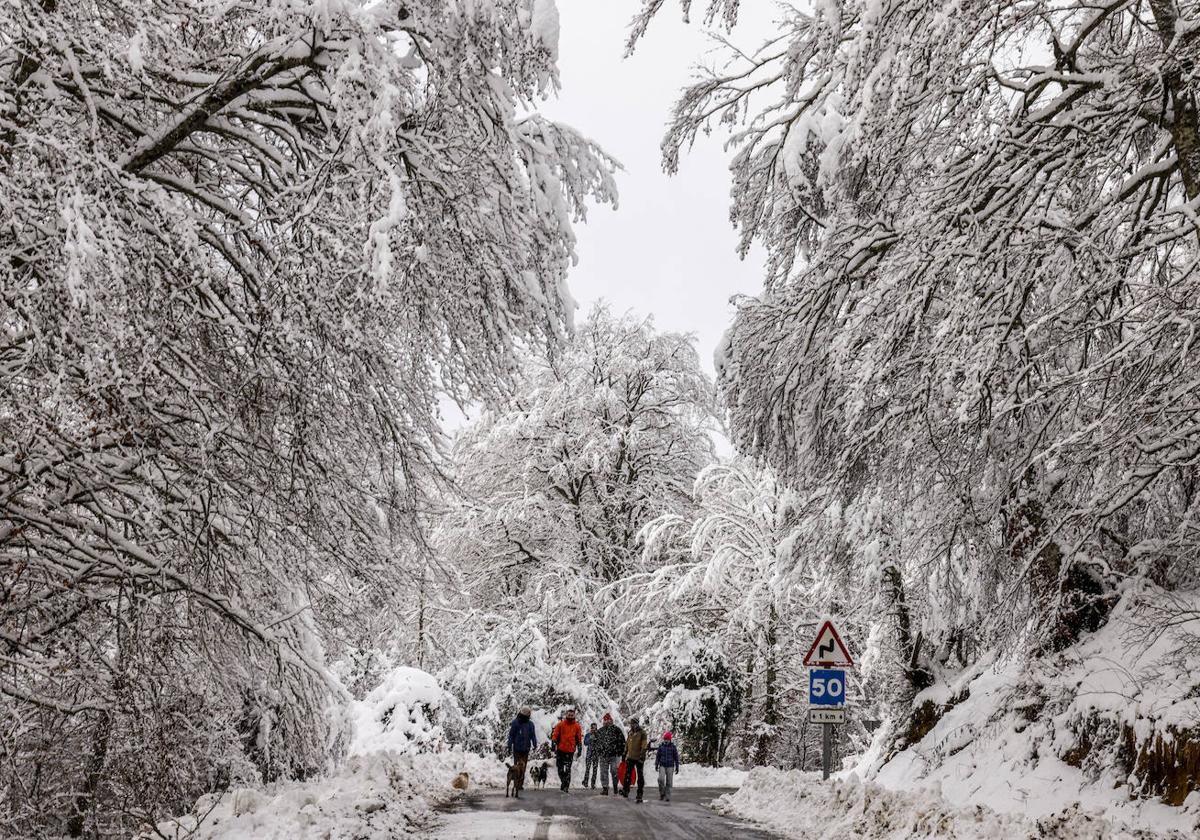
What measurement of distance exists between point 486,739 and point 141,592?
1973 centimetres

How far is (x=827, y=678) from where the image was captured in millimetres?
13695

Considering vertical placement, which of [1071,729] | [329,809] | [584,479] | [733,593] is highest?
[584,479]

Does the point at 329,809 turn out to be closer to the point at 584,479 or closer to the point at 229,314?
the point at 229,314

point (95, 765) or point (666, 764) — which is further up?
point (95, 765)

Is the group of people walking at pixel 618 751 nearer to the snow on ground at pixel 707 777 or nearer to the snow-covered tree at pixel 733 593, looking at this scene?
the snow-covered tree at pixel 733 593

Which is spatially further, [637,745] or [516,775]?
[637,745]

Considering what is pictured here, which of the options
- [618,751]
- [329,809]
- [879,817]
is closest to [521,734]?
[618,751]

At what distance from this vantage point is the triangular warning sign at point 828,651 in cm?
1362

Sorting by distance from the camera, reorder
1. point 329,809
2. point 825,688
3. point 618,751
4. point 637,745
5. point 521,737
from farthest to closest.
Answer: point 618,751
point 637,745
point 521,737
point 825,688
point 329,809

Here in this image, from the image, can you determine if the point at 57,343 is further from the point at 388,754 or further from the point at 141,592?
the point at 388,754

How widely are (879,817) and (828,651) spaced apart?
13.4 feet

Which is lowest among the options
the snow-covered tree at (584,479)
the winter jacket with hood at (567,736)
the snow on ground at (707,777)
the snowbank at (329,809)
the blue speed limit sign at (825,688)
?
the snow on ground at (707,777)

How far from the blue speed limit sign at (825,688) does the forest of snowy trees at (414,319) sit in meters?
A: 2.86

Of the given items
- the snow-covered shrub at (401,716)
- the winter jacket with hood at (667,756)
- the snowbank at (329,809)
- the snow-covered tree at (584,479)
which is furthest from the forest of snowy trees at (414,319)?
the snow-covered tree at (584,479)
